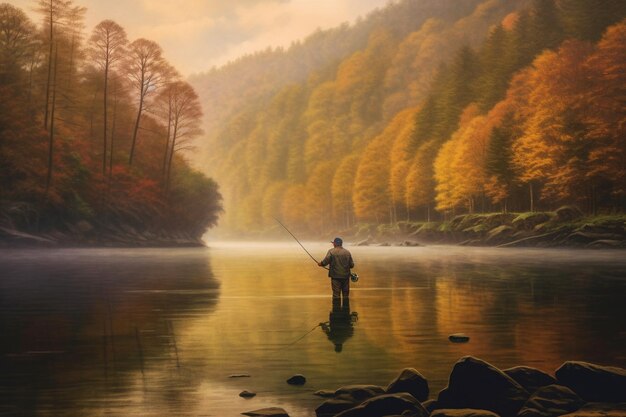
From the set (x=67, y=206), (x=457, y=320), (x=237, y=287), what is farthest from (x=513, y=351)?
(x=67, y=206)

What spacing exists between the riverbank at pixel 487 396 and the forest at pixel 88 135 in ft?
192

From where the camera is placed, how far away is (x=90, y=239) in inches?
2822

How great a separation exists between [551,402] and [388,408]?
1.95 metres

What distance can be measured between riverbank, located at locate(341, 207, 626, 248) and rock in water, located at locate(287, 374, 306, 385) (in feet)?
183

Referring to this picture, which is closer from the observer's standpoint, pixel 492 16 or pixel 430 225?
pixel 430 225

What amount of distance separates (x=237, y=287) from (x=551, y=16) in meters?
90.5

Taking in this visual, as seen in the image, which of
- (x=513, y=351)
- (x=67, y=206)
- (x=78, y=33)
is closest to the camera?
(x=513, y=351)

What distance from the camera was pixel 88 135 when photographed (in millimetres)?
83438

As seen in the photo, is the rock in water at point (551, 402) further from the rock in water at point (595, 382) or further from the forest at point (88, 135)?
the forest at point (88, 135)

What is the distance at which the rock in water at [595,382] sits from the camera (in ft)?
29.6

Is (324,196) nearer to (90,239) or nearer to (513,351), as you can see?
(90,239)

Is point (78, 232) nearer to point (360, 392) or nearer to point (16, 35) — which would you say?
point (16, 35)

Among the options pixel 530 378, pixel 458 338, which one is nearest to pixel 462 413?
pixel 530 378

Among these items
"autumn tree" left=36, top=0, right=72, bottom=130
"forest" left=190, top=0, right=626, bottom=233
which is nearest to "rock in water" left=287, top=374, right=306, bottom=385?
"forest" left=190, top=0, right=626, bottom=233
